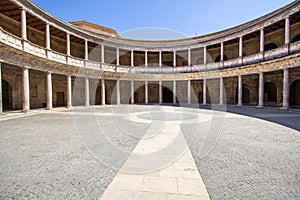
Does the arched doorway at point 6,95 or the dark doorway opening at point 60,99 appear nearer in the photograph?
the arched doorway at point 6,95

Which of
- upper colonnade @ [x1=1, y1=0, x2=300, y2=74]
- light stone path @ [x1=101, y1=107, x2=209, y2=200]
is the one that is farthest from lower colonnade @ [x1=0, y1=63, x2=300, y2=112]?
light stone path @ [x1=101, y1=107, x2=209, y2=200]

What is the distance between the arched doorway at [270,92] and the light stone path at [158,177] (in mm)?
21354

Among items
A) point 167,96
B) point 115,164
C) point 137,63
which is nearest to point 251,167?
point 115,164

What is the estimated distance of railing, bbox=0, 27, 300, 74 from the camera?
39.3 ft

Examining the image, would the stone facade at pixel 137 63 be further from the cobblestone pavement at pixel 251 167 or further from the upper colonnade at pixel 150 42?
the cobblestone pavement at pixel 251 167

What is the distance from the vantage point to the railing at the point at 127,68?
12.0m

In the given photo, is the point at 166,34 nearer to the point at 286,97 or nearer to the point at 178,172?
the point at 286,97

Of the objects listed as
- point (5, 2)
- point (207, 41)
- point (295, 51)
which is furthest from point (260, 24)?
point (5, 2)

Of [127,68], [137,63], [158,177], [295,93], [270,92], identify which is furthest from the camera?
[137,63]

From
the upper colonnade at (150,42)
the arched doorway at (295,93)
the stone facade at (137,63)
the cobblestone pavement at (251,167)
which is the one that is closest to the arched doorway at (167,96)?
the stone facade at (137,63)

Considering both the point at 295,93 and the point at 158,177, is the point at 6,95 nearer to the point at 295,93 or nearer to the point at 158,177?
the point at 158,177

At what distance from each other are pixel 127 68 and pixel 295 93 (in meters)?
22.2

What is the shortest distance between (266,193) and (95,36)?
23.0 meters

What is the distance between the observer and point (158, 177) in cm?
333
